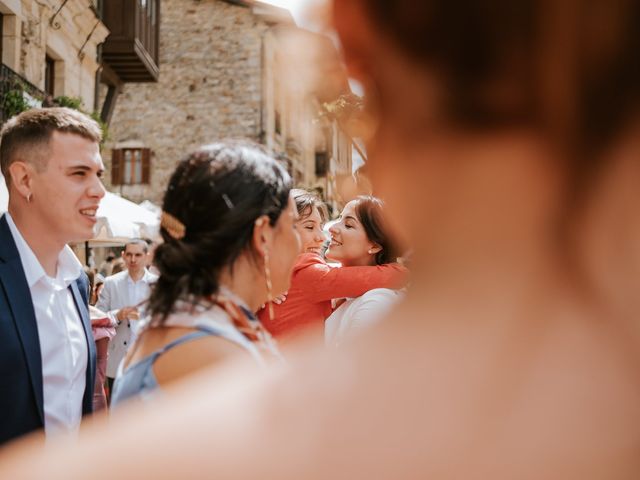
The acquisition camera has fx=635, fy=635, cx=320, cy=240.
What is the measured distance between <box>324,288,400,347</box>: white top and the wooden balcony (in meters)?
13.9

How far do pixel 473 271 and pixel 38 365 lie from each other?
6.09 ft

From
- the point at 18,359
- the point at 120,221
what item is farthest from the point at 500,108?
the point at 120,221

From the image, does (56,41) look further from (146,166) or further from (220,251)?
(220,251)

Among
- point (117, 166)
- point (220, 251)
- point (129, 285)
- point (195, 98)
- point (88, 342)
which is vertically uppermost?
point (195, 98)

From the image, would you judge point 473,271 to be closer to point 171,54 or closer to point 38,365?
point 38,365

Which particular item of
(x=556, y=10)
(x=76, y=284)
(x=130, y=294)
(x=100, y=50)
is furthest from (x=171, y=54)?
(x=556, y=10)

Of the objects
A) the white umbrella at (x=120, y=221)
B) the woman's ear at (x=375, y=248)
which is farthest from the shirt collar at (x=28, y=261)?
the white umbrella at (x=120, y=221)

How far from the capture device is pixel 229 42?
22.4m

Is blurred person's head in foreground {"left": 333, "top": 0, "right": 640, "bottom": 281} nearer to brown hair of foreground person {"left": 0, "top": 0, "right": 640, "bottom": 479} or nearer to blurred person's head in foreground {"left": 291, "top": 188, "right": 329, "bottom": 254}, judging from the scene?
brown hair of foreground person {"left": 0, "top": 0, "right": 640, "bottom": 479}

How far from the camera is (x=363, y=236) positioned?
10.6 ft

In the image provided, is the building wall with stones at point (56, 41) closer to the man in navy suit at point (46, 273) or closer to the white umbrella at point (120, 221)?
the white umbrella at point (120, 221)

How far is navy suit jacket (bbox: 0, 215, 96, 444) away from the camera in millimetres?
1944

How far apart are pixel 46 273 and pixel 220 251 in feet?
3.62

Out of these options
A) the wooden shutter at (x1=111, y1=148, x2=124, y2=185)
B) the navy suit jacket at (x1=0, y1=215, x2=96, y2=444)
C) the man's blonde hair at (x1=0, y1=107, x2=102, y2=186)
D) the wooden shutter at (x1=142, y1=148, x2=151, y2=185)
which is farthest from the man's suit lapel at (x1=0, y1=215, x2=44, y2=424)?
the wooden shutter at (x1=111, y1=148, x2=124, y2=185)
